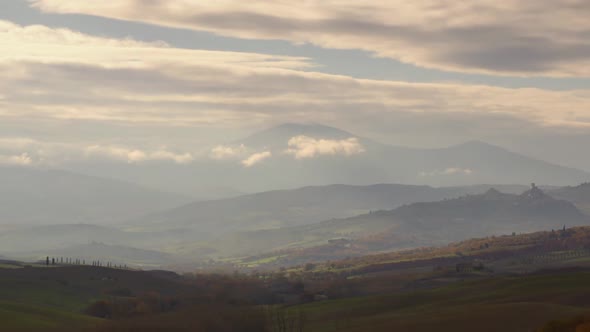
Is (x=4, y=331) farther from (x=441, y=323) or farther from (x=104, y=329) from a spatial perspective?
(x=441, y=323)

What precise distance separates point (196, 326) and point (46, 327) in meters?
33.8

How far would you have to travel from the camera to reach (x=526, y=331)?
156 metres

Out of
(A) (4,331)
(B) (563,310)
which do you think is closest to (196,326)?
(A) (4,331)

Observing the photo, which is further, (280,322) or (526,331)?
(280,322)

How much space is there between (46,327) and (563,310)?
108 meters

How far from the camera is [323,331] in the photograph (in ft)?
642

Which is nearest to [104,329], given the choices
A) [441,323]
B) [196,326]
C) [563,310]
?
[196,326]

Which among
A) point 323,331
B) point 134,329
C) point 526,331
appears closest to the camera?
point 526,331

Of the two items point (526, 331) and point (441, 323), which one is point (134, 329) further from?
point (526, 331)

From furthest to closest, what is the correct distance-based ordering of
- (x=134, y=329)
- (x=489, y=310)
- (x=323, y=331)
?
(x=323, y=331), (x=489, y=310), (x=134, y=329)

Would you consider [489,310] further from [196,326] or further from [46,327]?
[46,327]

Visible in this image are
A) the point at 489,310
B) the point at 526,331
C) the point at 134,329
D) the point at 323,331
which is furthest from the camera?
the point at 323,331

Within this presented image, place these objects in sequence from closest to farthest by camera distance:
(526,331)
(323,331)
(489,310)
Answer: (526,331) < (489,310) < (323,331)

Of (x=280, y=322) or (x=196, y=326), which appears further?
(x=280, y=322)
